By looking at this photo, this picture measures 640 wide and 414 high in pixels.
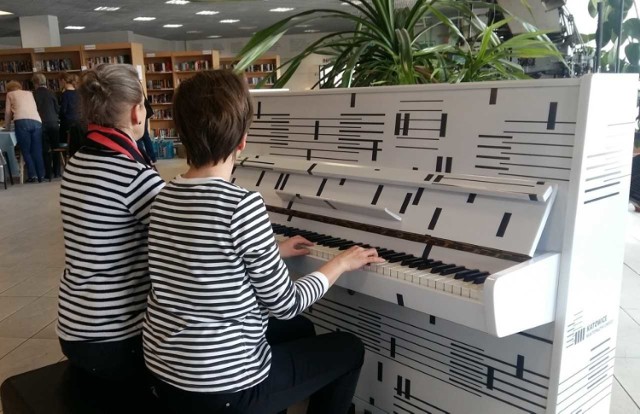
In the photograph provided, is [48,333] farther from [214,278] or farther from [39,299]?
[214,278]

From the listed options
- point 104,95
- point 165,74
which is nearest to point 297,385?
point 104,95

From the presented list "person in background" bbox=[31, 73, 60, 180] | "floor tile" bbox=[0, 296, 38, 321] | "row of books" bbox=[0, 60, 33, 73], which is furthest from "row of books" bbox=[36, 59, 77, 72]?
"floor tile" bbox=[0, 296, 38, 321]

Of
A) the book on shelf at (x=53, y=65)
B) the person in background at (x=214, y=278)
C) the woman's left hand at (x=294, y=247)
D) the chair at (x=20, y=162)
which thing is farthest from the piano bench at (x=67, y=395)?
the book on shelf at (x=53, y=65)

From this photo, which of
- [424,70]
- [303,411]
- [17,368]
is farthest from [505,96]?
[17,368]

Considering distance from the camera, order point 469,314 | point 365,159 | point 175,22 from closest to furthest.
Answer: point 469,314
point 365,159
point 175,22

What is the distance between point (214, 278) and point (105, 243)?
18.6 inches

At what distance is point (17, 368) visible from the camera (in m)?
2.58

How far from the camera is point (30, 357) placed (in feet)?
8.82

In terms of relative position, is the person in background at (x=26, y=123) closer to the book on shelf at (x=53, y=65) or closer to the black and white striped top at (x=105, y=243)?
the book on shelf at (x=53, y=65)

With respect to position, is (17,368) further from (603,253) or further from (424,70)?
(603,253)

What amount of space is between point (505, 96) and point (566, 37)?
3251 millimetres

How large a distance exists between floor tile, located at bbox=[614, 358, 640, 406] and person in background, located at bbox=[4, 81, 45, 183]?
8085 millimetres

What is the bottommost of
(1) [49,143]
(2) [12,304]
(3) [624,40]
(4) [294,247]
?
(2) [12,304]

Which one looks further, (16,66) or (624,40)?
(16,66)
